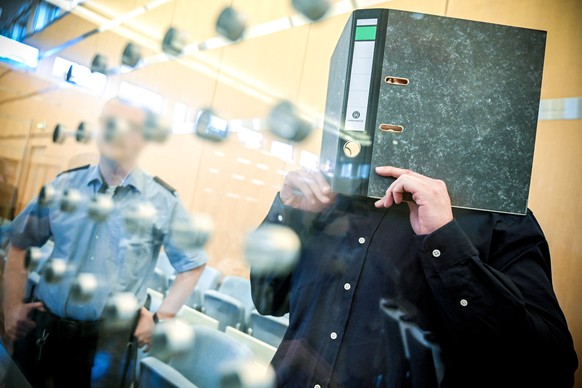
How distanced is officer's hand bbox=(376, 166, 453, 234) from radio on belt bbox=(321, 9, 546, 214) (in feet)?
0.03

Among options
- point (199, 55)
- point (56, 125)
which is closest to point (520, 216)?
point (199, 55)

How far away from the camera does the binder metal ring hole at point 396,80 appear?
1.29 feet

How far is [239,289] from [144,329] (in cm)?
26

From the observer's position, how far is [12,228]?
2.73ft

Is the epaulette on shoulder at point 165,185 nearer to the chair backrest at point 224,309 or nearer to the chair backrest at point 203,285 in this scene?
the chair backrest at point 203,285

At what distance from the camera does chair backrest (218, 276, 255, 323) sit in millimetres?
955

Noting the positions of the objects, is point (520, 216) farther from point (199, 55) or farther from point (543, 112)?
point (199, 55)

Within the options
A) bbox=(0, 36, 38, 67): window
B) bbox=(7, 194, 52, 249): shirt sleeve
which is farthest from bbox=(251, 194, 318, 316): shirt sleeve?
bbox=(0, 36, 38, 67): window

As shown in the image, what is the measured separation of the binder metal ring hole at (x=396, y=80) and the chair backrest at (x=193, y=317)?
0.72 metres

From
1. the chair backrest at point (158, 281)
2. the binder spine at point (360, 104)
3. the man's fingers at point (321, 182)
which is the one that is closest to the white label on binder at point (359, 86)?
the binder spine at point (360, 104)

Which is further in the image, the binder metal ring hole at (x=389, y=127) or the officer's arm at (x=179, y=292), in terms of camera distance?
the officer's arm at (x=179, y=292)

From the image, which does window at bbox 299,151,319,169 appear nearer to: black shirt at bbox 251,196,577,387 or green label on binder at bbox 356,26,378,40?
black shirt at bbox 251,196,577,387

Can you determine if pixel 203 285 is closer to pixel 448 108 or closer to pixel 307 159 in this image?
pixel 307 159

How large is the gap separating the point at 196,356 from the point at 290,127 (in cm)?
57
